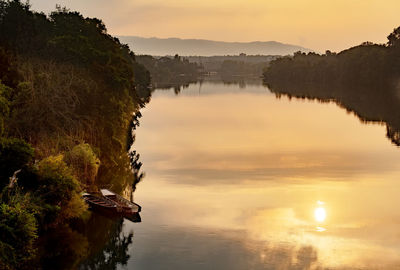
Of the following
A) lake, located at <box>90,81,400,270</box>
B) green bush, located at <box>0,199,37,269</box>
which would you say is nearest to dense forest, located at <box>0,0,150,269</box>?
green bush, located at <box>0,199,37,269</box>

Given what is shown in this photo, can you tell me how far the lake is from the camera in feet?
95.2

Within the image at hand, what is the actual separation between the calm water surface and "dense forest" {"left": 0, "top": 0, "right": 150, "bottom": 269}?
4070mm

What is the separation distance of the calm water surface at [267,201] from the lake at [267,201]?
0.21 feet

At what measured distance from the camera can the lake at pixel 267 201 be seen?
29031 millimetres

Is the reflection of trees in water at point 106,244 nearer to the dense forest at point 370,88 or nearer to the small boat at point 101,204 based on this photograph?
the small boat at point 101,204

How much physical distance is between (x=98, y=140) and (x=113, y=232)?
48.0 ft

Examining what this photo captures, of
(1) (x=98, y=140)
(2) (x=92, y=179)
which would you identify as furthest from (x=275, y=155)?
(2) (x=92, y=179)

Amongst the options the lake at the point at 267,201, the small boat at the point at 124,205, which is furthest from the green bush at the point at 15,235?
the small boat at the point at 124,205

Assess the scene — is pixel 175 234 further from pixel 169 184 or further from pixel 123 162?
pixel 123 162

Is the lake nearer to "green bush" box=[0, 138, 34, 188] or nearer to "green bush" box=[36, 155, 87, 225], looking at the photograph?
"green bush" box=[36, 155, 87, 225]

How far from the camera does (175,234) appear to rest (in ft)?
106

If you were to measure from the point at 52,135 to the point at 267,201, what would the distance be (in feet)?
51.0

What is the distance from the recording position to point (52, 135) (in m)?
37.4

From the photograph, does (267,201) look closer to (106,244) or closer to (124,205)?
(124,205)
